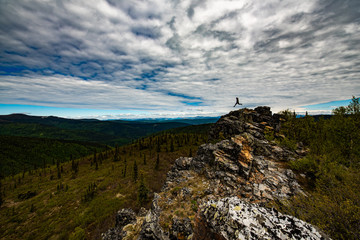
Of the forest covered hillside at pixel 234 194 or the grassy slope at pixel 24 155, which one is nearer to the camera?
the forest covered hillside at pixel 234 194

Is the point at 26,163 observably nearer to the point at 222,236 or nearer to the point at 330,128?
the point at 222,236

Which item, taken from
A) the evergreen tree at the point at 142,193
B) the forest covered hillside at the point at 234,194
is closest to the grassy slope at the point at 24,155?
the forest covered hillside at the point at 234,194

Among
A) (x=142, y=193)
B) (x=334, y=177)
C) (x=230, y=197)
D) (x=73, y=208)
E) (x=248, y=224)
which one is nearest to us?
(x=248, y=224)

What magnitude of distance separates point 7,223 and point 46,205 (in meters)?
7.28

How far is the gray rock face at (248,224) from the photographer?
463 cm

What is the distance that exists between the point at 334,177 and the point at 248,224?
1888 cm

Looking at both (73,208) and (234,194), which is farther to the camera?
(73,208)

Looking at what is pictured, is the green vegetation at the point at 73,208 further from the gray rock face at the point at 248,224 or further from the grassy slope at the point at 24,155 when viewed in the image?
the grassy slope at the point at 24,155

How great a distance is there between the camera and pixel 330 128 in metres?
Answer: 27.5

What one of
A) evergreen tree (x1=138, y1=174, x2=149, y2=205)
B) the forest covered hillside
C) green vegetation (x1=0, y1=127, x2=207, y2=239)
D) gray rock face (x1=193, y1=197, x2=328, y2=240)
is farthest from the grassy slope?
gray rock face (x1=193, y1=197, x2=328, y2=240)

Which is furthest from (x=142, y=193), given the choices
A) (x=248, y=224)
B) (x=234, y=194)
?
(x=248, y=224)

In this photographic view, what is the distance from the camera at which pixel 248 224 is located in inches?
195

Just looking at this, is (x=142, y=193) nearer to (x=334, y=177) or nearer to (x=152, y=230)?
(x=152, y=230)

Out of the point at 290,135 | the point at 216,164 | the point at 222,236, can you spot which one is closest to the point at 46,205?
the point at 216,164
